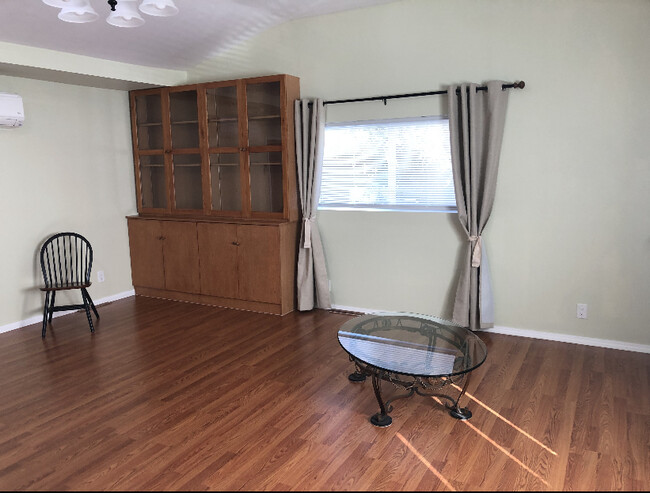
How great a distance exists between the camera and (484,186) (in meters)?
4.06

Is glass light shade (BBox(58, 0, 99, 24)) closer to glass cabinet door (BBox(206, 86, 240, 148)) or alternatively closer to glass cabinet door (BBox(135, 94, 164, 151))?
glass cabinet door (BBox(206, 86, 240, 148))

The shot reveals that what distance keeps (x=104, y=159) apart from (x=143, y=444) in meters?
3.52

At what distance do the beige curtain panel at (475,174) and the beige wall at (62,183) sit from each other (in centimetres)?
340

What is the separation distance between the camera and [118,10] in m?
2.96

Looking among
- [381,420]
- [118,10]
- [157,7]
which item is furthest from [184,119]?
[381,420]

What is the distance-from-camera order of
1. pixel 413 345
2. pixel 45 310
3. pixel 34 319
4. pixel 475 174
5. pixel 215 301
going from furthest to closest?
pixel 215 301
pixel 34 319
pixel 45 310
pixel 475 174
pixel 413 345

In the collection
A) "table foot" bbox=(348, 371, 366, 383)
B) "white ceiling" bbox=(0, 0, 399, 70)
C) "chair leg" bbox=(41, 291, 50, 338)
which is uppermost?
"white ceiling" bbox=(0, 0, 399, 70)

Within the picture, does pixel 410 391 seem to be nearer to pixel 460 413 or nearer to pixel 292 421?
pixel 460 413

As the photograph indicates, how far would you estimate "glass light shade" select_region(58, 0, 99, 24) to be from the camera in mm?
2735

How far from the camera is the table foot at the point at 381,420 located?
2.77 m

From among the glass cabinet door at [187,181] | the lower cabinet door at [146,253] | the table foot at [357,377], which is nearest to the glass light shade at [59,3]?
the glass cabinet door at [187,181]

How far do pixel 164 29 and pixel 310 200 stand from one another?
1.85 m

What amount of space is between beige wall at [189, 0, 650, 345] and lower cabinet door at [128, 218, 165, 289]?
7.03ft

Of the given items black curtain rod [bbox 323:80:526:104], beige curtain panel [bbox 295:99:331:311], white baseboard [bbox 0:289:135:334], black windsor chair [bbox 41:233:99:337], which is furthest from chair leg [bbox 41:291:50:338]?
black curtain rod [bbox 323:80:526:104]
